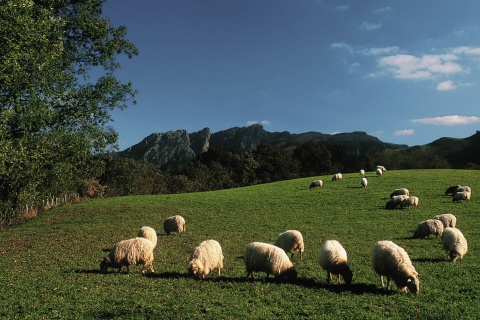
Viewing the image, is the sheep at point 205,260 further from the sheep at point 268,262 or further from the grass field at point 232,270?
the sheep at point 268,262

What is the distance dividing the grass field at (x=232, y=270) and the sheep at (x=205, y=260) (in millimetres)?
419

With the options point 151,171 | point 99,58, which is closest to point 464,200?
point 99,58

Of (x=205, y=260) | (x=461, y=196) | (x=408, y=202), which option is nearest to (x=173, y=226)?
(x=205, y=260)

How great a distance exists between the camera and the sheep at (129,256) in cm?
1455

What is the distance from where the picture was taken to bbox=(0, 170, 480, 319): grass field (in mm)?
10578

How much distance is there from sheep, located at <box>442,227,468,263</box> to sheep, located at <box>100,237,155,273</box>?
13.8 metres

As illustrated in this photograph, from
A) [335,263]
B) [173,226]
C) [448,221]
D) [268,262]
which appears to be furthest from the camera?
[173,226]

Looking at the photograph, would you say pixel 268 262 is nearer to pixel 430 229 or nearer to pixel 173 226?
pixel 430 229

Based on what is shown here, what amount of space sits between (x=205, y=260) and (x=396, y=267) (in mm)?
7210

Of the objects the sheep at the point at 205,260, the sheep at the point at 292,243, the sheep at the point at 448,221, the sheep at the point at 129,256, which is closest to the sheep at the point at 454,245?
the sheep at the point at 448,221

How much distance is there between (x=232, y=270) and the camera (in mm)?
14977

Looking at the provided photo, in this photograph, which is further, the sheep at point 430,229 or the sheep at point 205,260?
the sheep at point 430,229

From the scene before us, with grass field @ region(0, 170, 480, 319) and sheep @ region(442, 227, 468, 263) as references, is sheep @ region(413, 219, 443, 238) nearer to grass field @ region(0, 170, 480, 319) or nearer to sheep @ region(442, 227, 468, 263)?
grass field @ region(0, 170, 480, 319)

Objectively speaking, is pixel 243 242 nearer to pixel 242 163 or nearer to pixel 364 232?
pixel 364 232
